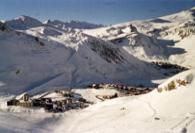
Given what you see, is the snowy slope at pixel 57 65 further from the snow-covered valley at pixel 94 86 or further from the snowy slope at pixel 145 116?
the snowy slope at pixel 145 116

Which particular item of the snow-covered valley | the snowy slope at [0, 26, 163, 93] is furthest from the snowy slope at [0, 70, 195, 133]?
the snowy slope at [0, 26, 163, 93]

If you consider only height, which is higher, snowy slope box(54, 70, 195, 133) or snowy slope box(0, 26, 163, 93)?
snowy slope box(0, 26, 163, 93)

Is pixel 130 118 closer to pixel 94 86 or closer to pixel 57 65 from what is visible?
pixel 94 86

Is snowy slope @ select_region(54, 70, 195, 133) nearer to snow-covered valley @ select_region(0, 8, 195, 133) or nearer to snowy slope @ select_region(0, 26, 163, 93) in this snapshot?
snow-covered valley @ select_region(0, 8, 195, 133)

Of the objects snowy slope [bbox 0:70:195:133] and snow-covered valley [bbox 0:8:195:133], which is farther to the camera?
snow-covered valley [bbox 0:8:195:133]

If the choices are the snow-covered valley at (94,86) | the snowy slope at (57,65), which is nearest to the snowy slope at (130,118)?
the snow-covered valley at (94,86)

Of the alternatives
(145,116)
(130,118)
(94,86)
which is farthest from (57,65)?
(145,116)

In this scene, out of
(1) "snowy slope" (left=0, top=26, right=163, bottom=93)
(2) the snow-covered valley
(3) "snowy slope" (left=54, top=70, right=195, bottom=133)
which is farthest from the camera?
(1) "snowy slope" (left=0, top=26, right=163, bottom=93)

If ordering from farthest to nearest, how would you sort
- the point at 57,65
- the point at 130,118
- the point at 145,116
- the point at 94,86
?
the point at 57,65, the point at 94,86, the point at 130,118, the point at 145,116

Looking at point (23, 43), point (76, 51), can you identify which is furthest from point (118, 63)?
point (23, 43)

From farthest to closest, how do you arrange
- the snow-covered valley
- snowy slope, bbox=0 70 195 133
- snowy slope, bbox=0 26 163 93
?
1. snowy slope, bbox=0 26 163 93
2. the snow-covered valley
3. snowy slope, bbox=0 70 195 133
